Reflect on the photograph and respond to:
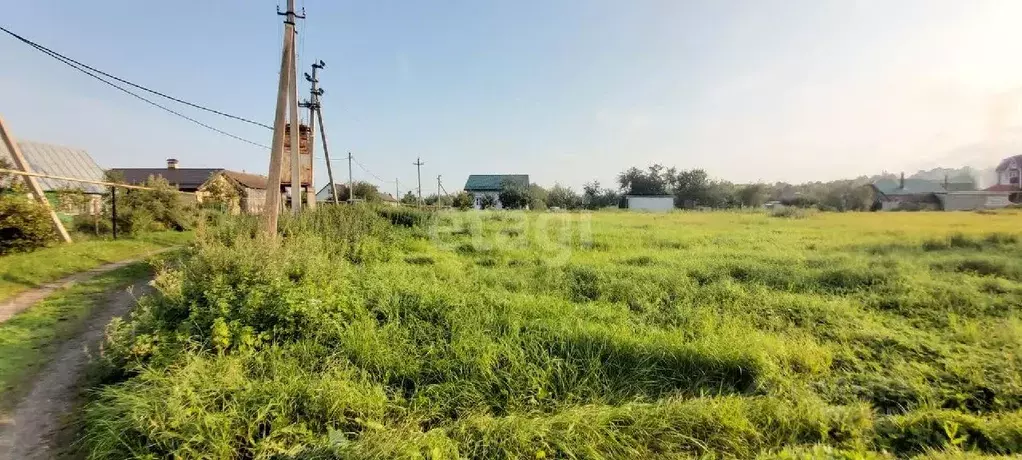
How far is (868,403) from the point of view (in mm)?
3164

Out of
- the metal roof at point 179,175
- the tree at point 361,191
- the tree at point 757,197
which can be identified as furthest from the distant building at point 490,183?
the tree at point 757,197

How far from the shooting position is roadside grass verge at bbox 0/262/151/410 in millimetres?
3305

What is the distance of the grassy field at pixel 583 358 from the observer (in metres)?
2.66

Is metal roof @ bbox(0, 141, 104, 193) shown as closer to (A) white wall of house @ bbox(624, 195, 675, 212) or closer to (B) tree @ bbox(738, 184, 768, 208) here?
(B) tree @ bbox(738, 184, 768, 208)

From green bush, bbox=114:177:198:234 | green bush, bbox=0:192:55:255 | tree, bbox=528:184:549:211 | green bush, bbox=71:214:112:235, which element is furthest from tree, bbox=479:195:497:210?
green bush, bbox=0:192:55:255

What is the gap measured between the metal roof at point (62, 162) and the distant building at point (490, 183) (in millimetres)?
27620

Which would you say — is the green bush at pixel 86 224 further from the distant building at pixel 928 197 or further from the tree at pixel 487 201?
the tree at pixel 487 201

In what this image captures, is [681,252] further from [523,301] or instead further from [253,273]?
[253,273]

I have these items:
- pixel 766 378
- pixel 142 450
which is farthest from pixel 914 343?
pixel 142 450

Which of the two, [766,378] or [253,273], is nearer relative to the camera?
[766,378]

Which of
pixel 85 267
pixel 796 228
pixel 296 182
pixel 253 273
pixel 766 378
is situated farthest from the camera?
pixel 296 182

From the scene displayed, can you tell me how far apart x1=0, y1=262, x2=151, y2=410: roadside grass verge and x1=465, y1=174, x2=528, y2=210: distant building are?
36.5m

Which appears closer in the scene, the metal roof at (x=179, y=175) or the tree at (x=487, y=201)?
the metal roof at (x=179, y=175)

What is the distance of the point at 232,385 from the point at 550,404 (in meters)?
2.30
